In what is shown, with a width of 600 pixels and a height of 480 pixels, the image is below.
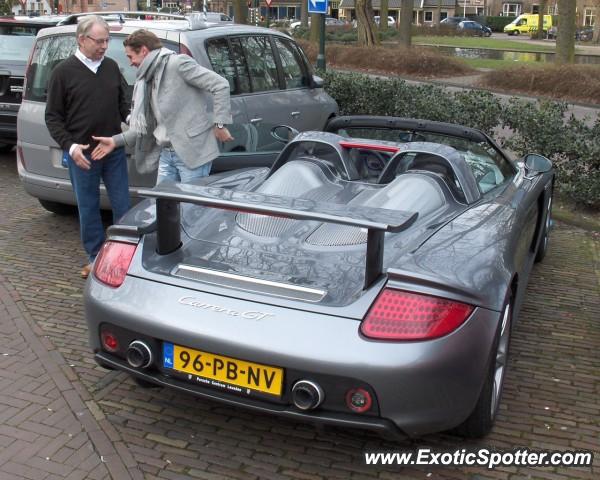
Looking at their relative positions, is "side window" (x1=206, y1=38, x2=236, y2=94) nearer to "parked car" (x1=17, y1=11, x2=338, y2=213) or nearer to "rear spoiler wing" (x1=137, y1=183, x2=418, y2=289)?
"parked car" (x1=17, y1=11, x2=338, y2=213)

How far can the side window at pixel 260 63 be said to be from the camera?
6.83m

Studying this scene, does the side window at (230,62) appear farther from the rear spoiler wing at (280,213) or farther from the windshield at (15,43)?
the windshield at (15,43)

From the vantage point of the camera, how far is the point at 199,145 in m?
5.13

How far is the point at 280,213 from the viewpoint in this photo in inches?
118

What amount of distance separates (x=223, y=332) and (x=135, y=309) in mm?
447

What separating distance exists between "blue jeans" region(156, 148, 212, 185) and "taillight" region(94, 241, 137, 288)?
1804 millimetres

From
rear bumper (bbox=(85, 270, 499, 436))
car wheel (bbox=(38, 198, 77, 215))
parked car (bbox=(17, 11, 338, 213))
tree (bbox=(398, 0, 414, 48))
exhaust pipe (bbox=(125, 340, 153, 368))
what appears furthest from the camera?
tree (bbox=(398, 0, 414, 48))

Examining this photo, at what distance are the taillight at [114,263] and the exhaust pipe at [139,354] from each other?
294 millimetres

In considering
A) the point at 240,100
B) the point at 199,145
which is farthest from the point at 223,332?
the point at 240,100

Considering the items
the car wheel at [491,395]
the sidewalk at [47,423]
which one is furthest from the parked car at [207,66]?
the car wheel at [491,395]

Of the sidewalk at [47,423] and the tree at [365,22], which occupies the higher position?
the tree at [365,22]

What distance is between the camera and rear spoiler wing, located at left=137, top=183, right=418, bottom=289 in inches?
113

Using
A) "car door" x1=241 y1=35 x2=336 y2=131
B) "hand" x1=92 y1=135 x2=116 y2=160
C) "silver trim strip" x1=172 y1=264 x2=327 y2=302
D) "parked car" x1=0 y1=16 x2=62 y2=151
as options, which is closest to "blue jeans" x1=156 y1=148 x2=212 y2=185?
"hand" x1=92 y1=135 x2=116 y2=160

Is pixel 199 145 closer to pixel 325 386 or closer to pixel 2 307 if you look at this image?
pixel 2 307
